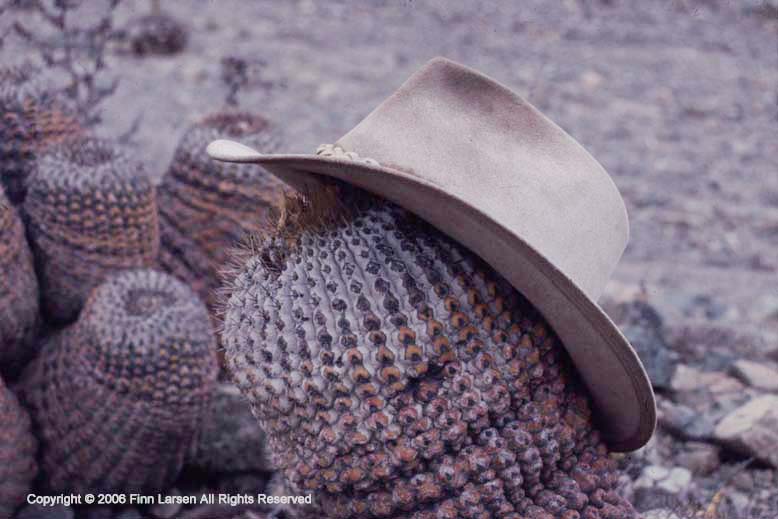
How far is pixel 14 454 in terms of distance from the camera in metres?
3.03

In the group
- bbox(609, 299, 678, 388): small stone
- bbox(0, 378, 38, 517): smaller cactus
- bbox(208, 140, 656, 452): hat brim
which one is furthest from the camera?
bbox(609, 299, 678, 388): small stone

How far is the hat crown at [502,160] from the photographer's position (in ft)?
7.29

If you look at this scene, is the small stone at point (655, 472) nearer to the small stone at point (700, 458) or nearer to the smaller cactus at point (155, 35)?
the small stone at point (700, 458)

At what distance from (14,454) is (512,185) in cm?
195

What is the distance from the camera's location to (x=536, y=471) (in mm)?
2262

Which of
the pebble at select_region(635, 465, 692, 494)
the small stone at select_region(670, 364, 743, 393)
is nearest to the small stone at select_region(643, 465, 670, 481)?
the pebble at select_region(635, 465, 692, 494)

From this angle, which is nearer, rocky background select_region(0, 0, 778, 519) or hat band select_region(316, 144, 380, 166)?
hat band select_region(316, 144, 380, 166)

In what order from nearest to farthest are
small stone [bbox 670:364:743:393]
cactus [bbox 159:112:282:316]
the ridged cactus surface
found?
the ridged cactus surface, cactus [bbox 159:112:282:316], small stone [bbox 670:364:743:393]

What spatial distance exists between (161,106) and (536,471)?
6.49 m

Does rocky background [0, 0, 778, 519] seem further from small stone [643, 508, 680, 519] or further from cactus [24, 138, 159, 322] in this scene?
cactus [24, 138, 159, 322]

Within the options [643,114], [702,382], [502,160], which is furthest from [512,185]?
[643,114]

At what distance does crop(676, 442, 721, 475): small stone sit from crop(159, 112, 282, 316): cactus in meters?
2.02

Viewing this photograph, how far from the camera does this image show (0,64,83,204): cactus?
11.3ft

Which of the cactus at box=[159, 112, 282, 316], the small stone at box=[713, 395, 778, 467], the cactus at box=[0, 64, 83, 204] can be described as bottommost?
the small stone at box=[713, 395, 778, 467]
